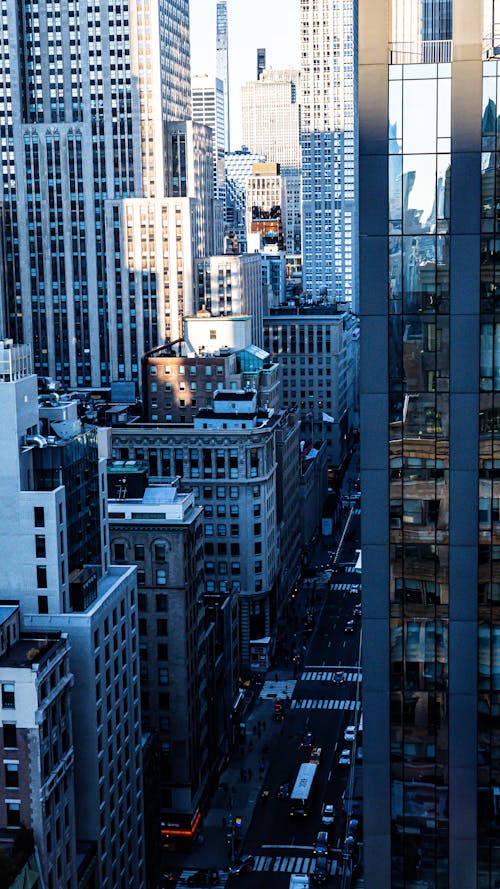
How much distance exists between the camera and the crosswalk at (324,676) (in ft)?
549

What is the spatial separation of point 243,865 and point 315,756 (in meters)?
25.6

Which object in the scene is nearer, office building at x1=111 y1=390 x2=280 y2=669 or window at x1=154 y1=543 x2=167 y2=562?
window at x1=154 y1=543 x2=167 y2=562

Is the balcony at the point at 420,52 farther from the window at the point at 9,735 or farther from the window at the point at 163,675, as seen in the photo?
the window at the point at 163,675

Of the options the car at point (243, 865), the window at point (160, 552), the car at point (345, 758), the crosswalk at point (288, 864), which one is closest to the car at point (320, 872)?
the crosswalk at point (288, 864)

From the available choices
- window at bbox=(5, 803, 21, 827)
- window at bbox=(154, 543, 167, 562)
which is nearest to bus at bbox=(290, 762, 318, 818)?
window at bbox=(154, 543, 167, 562)

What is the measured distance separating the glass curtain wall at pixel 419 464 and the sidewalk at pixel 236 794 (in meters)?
71.9

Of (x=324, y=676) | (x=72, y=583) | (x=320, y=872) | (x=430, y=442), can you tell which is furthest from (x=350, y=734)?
(x=430, y=442)

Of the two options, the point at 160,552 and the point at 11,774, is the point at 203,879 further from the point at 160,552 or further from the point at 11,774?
the point at 11,774

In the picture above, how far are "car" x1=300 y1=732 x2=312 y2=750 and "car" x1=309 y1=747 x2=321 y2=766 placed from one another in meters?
1.67

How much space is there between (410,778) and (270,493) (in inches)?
5016

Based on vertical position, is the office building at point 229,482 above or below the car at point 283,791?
above

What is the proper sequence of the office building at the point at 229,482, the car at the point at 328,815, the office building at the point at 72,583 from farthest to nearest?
the office building at the point at 229,482 < the car at the point at 328,815 < the office building at the point at 72,583

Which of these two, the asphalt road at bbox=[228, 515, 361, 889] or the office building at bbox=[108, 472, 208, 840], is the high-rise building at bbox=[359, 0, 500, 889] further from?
the office building at bbox=[108, 472, 208, 840]

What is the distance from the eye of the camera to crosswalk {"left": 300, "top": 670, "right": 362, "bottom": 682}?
549 feet
